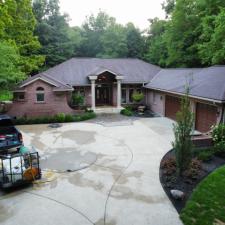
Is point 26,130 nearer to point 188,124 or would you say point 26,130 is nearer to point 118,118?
point 118,118

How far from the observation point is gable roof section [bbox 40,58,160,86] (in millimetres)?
23561

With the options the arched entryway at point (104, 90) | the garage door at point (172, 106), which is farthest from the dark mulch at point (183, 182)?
the arched entryway at point (104, 90)

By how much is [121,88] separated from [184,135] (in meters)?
16.8

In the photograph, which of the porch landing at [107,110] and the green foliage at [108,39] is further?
the green foliage at [108,39]

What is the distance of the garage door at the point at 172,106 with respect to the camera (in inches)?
747

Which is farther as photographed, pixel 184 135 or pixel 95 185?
pixel 184 135

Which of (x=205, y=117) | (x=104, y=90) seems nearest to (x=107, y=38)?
(x=104, y=90)

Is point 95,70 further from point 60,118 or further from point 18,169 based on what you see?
point 18,169

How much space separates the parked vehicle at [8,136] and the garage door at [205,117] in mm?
11307

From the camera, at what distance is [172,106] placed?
64.7 ft

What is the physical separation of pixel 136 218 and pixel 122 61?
77.8 feet

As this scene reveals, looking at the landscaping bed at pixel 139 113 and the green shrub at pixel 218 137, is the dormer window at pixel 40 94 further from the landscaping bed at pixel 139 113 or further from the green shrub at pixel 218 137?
the green shrub at pixel 218 137

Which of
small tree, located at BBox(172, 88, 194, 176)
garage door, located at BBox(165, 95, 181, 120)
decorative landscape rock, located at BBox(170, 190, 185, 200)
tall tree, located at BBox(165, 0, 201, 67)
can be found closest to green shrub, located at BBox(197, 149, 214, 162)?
small tree, located at BBox(172, 88, 194, 176)

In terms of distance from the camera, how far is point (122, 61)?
28266mm
